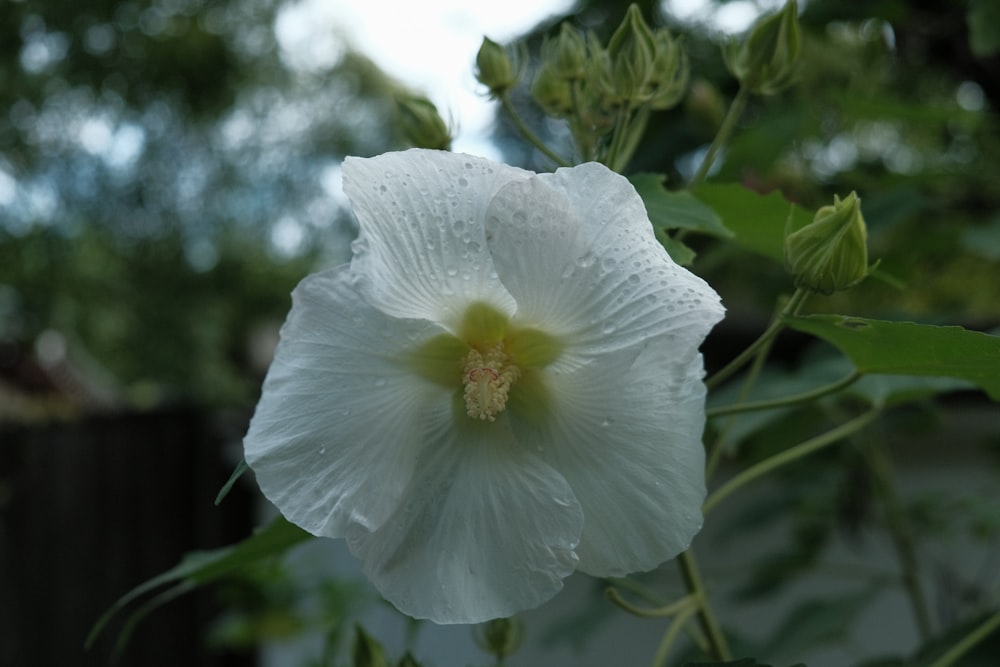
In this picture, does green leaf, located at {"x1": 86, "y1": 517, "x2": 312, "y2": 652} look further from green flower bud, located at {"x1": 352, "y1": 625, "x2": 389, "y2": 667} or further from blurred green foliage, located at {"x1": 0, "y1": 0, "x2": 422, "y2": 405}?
blurred green foliage, located at {"x1": 0, "y1": 0, "x2": 422, "y2": 405}

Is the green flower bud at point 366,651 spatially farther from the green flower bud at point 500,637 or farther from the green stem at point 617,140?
the green stem at point 617,140

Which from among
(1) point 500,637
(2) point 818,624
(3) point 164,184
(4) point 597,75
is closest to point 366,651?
(1) point 500,637

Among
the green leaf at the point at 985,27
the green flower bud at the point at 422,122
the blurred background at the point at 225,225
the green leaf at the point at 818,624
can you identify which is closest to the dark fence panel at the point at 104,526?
the blurred background at the point at 225,225

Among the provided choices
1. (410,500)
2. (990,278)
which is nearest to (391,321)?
(410,500)

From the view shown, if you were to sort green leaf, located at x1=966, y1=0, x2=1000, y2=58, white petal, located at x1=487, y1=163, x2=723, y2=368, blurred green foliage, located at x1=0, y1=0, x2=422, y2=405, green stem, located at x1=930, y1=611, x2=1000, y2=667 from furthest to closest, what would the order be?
blurred green foliage, located at x1=0, y1=0, x2=422, y2=405, green leaf, located at x1=966, y1=0, x2=1000, y2=58, green stem, located at x1=930, y1=611, x2=1000, y2=667, white petal, located at x1=487, y1=163, x2=723, y2=368

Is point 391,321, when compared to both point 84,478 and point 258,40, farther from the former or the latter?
point 258,40

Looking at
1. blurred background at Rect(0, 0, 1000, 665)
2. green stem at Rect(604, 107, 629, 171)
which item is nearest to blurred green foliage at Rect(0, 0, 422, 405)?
blurred background at Rect(0, 0, 1000, 665)
